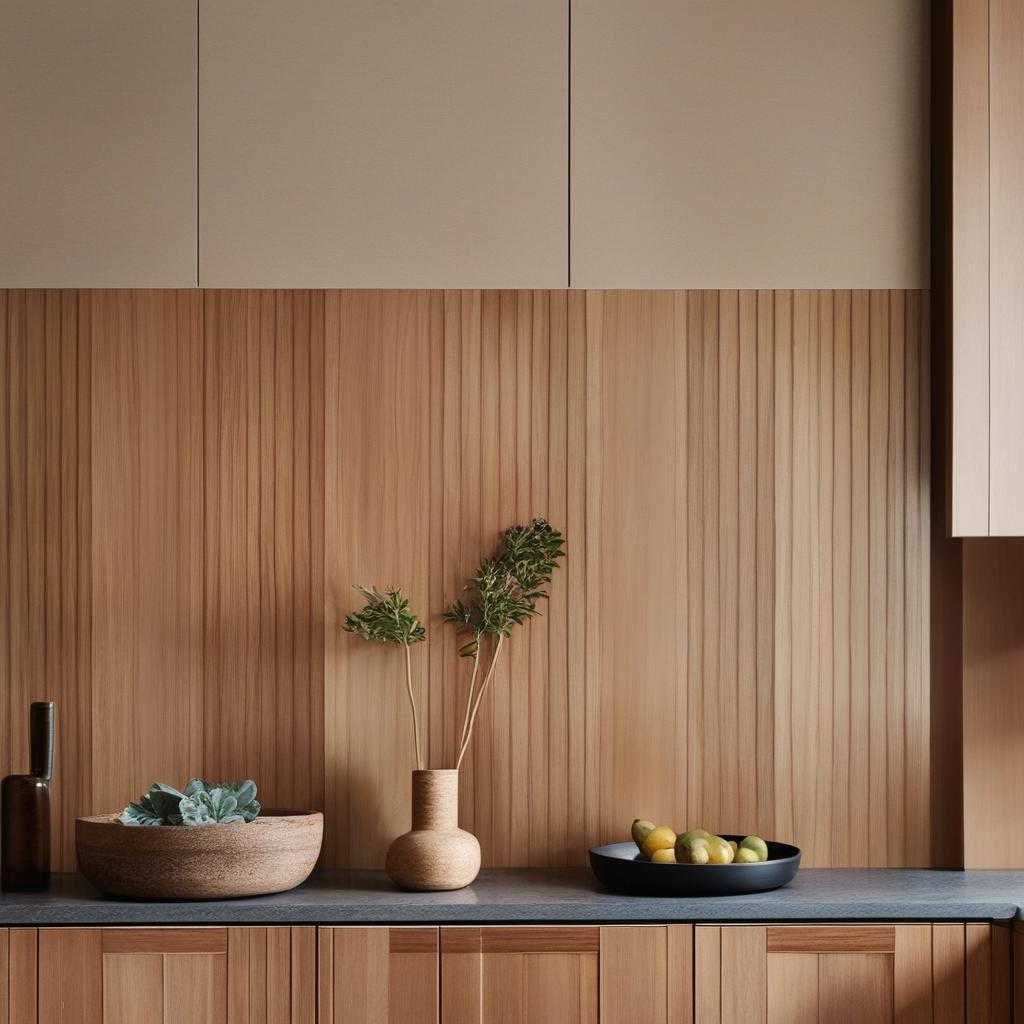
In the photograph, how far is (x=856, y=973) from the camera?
6.94 ft

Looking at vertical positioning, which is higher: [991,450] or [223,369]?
[223,369]

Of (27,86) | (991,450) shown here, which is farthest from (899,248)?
(27,86)

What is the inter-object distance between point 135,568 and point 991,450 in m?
1.58

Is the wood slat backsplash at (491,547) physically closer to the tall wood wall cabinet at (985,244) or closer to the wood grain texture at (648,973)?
the tall wood wall cabinet at (985,244)

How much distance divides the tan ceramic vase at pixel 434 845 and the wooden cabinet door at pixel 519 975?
135 millimetres

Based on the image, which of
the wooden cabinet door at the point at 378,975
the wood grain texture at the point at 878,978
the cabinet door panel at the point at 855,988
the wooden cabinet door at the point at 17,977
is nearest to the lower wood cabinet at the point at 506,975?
the wooden cabinet door at the point at 378,975

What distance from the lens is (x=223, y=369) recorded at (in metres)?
2.48

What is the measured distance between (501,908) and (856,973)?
23.0 inches

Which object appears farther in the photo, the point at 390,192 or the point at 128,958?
the point at 390,192

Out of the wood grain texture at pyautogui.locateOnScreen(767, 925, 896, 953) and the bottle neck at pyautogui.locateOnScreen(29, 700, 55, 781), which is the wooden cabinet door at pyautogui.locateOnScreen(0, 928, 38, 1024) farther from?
the wood grain texture at pyautogui.locateOnScreen(767, 925, 896, 953)

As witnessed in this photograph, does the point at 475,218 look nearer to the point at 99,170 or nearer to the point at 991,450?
the point at 99,170

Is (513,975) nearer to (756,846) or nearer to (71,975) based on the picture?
(756,846)

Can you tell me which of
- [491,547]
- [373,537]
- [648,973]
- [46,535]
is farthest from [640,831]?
[46,535]

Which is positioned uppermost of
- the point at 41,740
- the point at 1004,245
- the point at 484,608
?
the point at 1004,245
